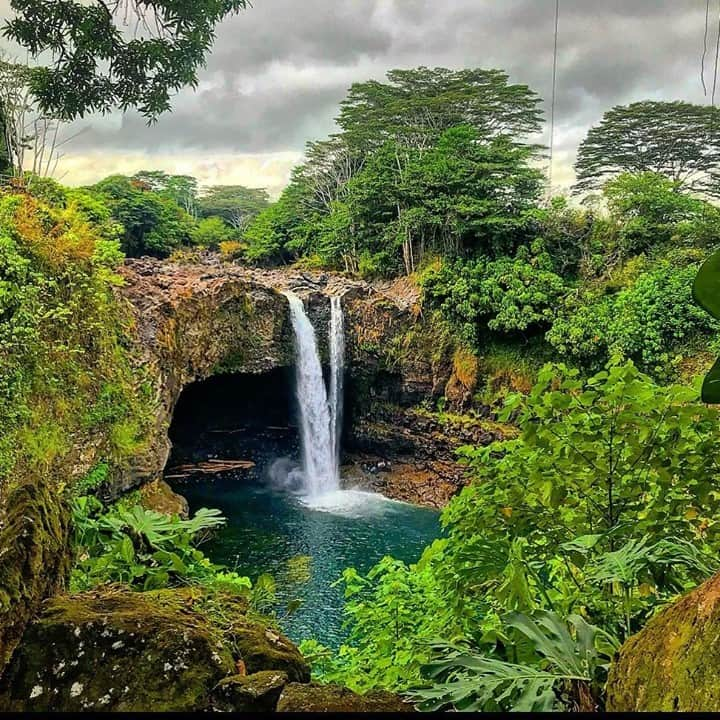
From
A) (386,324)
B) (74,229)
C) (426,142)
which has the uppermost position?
(426,142)

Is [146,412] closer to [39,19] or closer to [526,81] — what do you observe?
[39,19]

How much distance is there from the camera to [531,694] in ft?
2.33

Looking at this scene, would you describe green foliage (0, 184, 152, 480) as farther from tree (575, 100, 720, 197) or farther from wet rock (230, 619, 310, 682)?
tree (575, 100, 720, 197)

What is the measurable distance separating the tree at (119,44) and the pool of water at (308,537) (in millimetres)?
2864

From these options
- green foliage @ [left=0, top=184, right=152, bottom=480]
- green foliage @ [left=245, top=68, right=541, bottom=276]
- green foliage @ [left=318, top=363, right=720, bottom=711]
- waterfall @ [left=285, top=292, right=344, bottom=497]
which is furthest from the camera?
green foliage @ [left=245, top=68, right=541, bottom=276]

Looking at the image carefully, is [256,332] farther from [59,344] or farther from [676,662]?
[676,662]

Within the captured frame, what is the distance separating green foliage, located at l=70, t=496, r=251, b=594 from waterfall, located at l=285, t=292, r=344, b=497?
6081 mm

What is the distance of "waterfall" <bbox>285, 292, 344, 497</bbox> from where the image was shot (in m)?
7.64

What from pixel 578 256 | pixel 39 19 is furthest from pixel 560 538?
pixel 578 256

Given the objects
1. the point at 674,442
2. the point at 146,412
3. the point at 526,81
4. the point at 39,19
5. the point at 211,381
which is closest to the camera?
the point at 674,442

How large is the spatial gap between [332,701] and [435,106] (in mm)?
9198

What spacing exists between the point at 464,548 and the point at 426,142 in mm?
8735

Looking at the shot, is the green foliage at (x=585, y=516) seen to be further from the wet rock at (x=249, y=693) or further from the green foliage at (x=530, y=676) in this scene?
the wet rock at (x=249, y=693)

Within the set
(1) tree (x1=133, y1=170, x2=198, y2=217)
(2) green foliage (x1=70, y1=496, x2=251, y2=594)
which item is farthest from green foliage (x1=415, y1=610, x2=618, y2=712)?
(1) tree (x1=133, y1=170, x2=198, y2=217)
